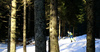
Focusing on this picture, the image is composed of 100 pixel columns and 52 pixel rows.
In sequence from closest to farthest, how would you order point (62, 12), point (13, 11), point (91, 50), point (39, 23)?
point (39, 23) < point (91, 50) < point (13, 11) < point (62, 12)

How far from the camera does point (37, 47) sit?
9.68 ft

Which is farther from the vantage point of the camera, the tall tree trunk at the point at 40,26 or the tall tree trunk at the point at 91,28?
the tall tree trunk at the point at 91,28

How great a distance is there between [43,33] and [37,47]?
0.43 meters

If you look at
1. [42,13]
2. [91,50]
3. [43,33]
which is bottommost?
[91,50]

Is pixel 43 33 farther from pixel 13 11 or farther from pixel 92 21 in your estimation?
pixel 13 11

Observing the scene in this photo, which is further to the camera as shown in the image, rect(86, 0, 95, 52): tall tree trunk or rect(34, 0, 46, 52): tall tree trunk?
rect(86, 0, 95, 52): tall tree trunk

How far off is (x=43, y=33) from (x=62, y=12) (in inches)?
837

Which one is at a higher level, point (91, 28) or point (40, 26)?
point (40, 26)

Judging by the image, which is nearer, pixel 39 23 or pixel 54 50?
pixel 39 23

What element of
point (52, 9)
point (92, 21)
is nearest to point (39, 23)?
point (92, 21)

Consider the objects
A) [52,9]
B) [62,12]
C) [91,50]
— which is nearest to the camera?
[91,50]

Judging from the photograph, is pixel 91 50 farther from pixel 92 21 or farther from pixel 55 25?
pixel 55 25

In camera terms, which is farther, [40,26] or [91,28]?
[91,28]

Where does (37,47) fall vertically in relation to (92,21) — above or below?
below
